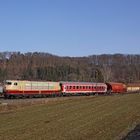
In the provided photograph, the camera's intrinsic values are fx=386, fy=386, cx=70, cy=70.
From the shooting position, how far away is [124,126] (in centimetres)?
2898

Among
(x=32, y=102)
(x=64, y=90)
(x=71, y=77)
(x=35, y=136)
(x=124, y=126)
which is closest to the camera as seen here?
(x=35, y=136)

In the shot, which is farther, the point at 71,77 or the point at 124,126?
the point at 71,77

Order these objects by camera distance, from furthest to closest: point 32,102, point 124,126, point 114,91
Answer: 1. point 114,91
2. point 32,102
3. point 124,126

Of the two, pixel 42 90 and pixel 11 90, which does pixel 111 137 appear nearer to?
pixel 11 90

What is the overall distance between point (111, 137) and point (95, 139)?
122 centimetres

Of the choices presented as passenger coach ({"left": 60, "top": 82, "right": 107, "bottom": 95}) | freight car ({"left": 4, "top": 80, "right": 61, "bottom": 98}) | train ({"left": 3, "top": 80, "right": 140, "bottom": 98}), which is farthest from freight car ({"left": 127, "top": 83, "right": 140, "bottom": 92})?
freight car ({"left": 4, "top": 80, "right": 61, "bottom": 98})

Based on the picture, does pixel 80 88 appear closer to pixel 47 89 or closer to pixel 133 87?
pixel 47 89

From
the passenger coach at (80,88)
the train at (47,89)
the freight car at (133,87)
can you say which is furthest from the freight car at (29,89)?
the freight car at (133,87)

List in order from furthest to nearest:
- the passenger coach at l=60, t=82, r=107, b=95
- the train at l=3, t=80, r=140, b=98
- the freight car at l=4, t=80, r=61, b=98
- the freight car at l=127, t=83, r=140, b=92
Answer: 1. the freight car at l=127, t=83, r=140, b=92
2. the passenger coach at l=60, t=82, r=107, b=95
3. the train at l=3, t=80, r=140, b=98
4. the freight car at l=4, t=80, r=61, b=98

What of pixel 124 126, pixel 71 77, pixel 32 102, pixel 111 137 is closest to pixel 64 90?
pixel 32 102

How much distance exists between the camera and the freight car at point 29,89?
67812mm

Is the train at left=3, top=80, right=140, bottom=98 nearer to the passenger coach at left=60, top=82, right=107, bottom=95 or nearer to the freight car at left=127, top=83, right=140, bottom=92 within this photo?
the passenger coach at left=60, top=82, right=107, bottom=95

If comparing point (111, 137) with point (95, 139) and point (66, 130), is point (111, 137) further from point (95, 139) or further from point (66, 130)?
point (66, 130)

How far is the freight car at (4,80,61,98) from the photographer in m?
67.8
